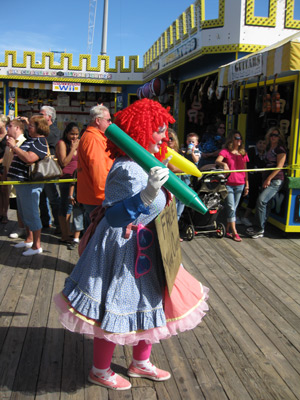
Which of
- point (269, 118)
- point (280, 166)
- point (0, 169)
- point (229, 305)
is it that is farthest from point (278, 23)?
point (229, 305)

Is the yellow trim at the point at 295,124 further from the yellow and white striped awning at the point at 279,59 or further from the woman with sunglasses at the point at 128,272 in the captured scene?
the woman with sunglasses at the point at 128,272

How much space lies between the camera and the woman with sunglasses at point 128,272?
2.22m

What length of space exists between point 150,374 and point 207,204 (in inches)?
135

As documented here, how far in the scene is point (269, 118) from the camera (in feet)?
27.1

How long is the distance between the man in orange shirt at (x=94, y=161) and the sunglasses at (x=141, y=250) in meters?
1.65

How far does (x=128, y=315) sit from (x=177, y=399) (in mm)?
673

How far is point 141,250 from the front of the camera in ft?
7.47

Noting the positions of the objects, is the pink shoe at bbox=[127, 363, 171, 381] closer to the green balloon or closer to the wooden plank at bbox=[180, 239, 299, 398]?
the wooden plank at bbox=[180, 239, 299, 398]

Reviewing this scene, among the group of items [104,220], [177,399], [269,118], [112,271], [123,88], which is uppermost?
[123,88]

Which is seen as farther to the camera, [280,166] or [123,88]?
[123,88]

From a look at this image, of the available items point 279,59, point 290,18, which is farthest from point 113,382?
point 290,18

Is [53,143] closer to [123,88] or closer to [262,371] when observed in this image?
[262,371]

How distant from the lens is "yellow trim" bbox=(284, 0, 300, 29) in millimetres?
8086

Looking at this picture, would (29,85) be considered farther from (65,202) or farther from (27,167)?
(27,167)
